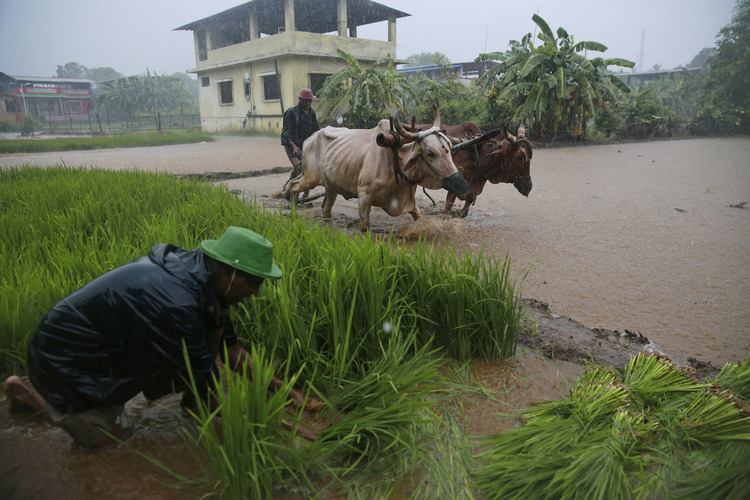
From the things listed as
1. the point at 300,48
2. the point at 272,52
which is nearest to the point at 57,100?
the point at 272,52

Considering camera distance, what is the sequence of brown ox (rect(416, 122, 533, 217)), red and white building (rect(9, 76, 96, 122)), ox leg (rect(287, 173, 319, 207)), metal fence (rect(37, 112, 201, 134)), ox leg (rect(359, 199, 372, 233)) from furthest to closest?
metal fence (rect(37, 112, 201, 134)) < red and white building (rect(9, 76, 96, 122)) < ox leg (rect(287, 173, 319, 207)) < brown ox (rect(416, 122, 533, 217)) < ox leg (rect(359, 199, 372, 233))

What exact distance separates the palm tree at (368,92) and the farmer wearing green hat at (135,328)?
12.4m

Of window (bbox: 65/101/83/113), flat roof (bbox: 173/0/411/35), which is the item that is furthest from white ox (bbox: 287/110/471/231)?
window (bbox: 65/101/83/113)

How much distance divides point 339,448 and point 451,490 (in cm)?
41

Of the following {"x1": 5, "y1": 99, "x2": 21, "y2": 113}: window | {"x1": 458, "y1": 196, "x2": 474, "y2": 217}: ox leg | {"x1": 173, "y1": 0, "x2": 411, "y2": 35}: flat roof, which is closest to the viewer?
{"x1": 458, "y1": 196, "x2": 474, "y2": 217}: ox leg

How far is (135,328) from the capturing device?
158cm

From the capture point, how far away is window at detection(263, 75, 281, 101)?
19453 mm

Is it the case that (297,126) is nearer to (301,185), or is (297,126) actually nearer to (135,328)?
(301,185)

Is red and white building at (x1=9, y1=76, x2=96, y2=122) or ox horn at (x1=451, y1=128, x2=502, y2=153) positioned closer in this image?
ox horn at (x1=451, y1=128, x2=502, y2=153)

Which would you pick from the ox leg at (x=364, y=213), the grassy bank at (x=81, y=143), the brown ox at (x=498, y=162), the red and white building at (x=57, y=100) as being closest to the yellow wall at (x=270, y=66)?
the grassy bank at (x=81, y=143)

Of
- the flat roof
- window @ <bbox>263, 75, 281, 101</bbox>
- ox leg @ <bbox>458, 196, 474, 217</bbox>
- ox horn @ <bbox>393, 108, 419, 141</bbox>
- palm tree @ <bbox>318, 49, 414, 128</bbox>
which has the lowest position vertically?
ox leg @ <bbox>458, 196, 474, 217</bbox>

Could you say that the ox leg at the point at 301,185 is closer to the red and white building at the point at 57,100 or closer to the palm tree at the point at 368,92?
the palm tree at the point at 368,92

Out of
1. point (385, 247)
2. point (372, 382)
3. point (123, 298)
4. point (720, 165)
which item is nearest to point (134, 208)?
point (385, 247)

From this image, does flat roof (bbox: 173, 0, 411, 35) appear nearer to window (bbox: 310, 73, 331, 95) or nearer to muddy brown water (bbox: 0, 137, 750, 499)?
window (bbox: 310, 73, 331, 95)
